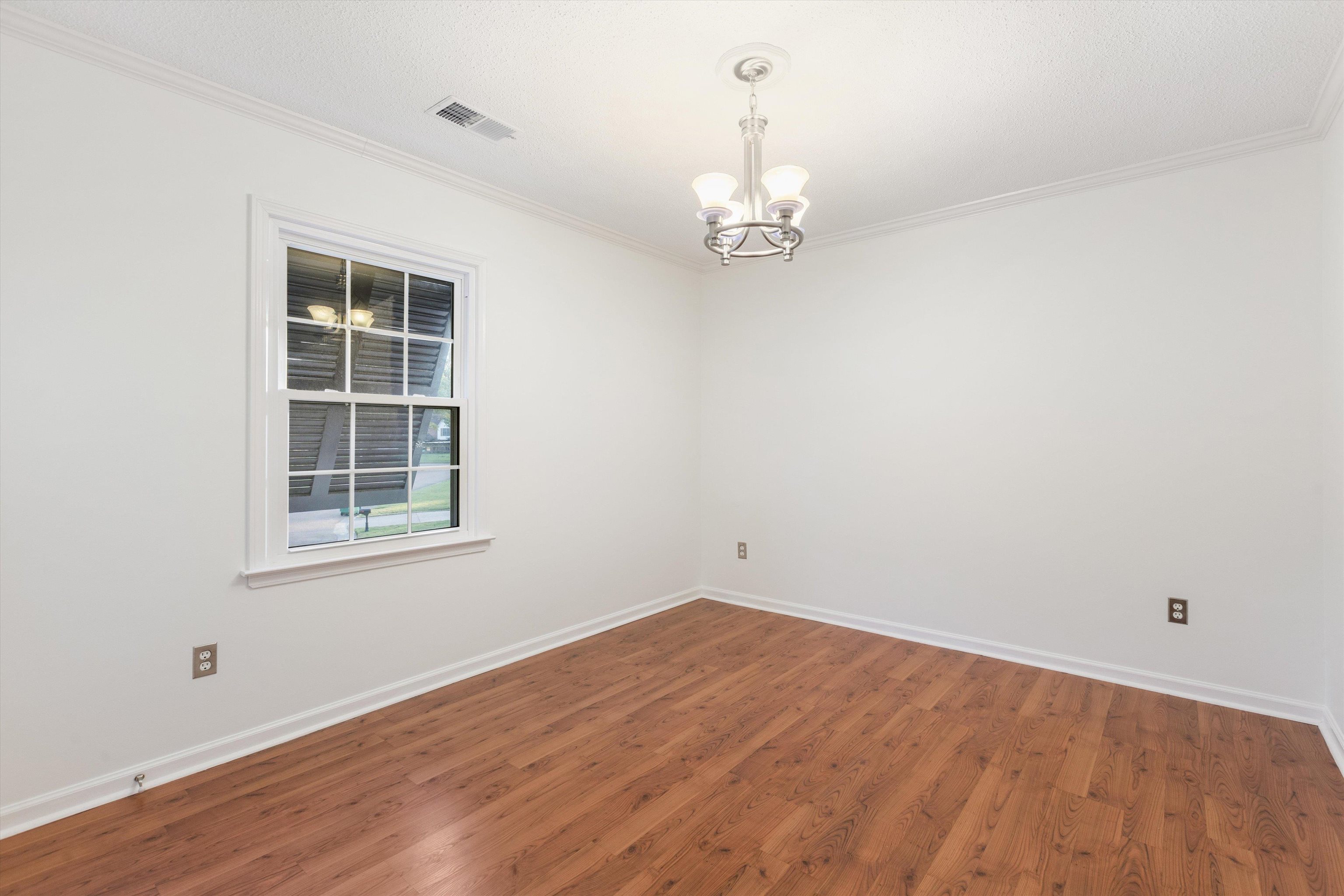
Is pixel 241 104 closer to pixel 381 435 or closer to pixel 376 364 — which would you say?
pixel 376 364

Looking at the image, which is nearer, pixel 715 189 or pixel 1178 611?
pixel 715 189

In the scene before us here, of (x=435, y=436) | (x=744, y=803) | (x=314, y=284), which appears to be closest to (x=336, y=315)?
(x=314, y=284)

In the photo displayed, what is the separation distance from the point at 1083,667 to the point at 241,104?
15.5ft

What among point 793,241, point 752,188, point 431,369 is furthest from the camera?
point 431,369

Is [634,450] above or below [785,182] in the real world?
below

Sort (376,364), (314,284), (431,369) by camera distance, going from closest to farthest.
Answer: (314,284) < (376,364) < (431,369)

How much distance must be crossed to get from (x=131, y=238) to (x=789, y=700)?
10.7 feet

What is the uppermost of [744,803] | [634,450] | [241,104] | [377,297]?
[241,104]

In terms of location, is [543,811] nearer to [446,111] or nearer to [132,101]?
[446,111]

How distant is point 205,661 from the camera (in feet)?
8.16

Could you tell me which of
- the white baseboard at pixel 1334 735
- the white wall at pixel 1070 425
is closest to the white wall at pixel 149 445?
the white wall at pixel 1070 425

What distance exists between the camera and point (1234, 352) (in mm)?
3023

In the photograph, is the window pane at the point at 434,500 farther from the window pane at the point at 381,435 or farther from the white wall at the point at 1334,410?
the white wall at the point at 1334,410

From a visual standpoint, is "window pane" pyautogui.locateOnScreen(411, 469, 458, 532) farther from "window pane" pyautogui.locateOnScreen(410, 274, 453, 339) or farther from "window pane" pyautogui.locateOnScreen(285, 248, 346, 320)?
"window pane" pyautogui.locateOnScreen(285, 248, 346, 320)
